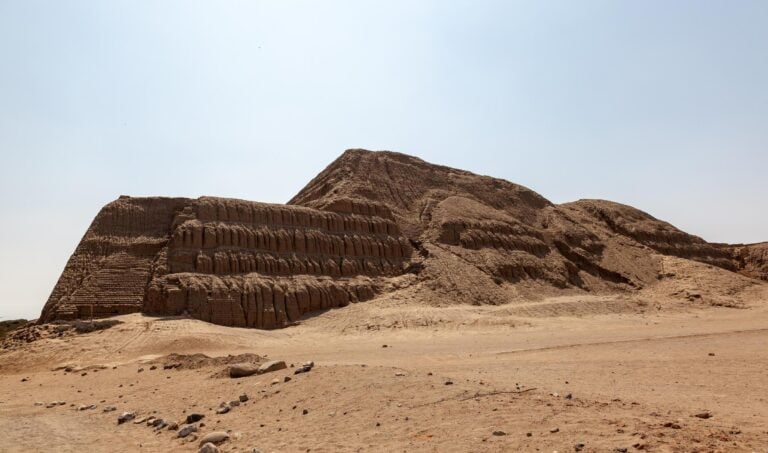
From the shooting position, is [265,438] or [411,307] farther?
[411,307]

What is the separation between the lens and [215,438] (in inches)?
329

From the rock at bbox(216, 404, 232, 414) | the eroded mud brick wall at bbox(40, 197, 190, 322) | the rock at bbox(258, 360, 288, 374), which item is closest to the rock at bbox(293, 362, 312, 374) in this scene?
the rock at bbox(258, 360, 288, 374)

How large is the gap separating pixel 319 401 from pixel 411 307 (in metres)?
20.4

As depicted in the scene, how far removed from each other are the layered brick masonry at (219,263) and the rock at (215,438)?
18552 millimetres

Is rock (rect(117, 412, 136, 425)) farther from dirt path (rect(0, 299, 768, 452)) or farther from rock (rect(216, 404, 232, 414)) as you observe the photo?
rock (rect(216, 404, 232, 414))

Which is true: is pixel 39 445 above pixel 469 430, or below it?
below

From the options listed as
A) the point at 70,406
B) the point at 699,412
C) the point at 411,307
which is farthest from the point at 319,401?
the point at 411,307

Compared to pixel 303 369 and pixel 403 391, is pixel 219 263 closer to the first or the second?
pixel 303 369

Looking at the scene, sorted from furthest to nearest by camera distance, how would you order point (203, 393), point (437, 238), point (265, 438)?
point (437, 238), point (203, 393), point (265, 438)

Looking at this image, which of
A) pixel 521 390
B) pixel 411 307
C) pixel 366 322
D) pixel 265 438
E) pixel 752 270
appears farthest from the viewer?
pixel 752 270

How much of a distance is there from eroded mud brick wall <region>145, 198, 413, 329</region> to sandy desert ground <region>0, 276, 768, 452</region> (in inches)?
83.2

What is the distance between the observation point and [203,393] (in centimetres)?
1198

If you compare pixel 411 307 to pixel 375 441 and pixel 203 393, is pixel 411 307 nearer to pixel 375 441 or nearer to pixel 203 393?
pixel 203 393

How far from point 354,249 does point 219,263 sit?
8901mm
